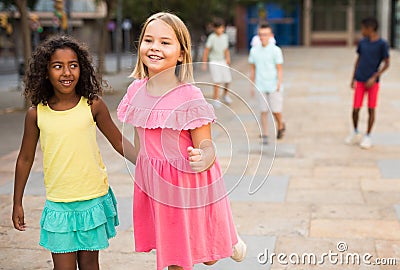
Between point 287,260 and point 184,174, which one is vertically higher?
point 184,174

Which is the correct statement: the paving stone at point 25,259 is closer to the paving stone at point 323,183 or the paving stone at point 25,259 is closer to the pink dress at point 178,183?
the pink dress at point 178,183

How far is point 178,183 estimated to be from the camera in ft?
10.3

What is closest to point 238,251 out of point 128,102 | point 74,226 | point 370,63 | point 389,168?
point 74,226

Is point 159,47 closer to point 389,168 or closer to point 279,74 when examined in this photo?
point 389,168

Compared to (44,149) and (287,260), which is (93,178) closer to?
(44,149)

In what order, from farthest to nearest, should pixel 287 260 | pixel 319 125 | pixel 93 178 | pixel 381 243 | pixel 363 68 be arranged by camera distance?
pixel 319 125 → pixel 363 68 → pixel 381 243 → pixel 287 260 → pixel 93 178

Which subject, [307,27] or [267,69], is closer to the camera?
[267,69]

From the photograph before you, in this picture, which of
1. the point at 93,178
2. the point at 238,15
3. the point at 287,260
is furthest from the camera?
the point at 238,15

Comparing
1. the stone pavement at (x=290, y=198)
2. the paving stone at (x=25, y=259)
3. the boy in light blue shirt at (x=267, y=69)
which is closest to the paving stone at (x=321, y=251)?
the stone pavement at (x=290, y=198)

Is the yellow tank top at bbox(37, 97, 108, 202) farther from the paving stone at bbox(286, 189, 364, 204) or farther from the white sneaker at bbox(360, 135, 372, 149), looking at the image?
the white sneaker at bbox(360, 135, 372, 149)

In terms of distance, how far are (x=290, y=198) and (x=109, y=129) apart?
312 cm

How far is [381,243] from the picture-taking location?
15.5 feet

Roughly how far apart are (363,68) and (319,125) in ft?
8.71

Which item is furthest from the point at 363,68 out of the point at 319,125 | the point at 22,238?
the point at 22,238
